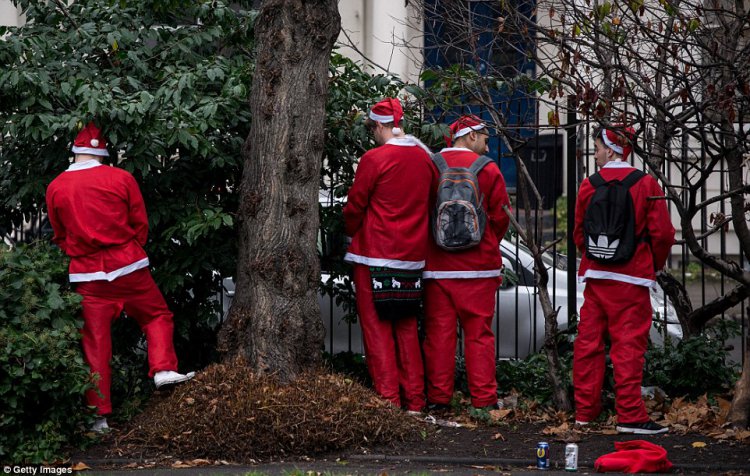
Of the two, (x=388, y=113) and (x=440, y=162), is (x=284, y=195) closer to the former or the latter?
(x=388, y=113)

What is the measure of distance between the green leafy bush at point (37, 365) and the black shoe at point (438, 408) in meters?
2.40

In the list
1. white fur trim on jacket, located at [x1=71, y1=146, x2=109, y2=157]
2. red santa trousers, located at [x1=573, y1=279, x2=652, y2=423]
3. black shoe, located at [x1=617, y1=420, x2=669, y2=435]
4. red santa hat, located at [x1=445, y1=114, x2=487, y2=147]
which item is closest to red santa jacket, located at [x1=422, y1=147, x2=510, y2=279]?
red santa hat, located at [x1=445, y1=114, x2=487, y2=147]

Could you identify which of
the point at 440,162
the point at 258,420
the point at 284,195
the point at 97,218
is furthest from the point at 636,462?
the point at 97,218

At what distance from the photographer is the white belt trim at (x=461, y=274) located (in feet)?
25.2

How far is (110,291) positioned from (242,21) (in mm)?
2376

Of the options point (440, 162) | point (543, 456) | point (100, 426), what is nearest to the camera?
point (543, 456)

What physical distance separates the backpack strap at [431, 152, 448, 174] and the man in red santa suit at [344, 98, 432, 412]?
0.20ft

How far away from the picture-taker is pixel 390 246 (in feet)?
24.8

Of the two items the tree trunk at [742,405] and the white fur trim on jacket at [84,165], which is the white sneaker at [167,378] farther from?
the tree trunk at [742,405]

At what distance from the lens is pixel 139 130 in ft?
24.0

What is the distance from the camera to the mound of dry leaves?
6602 mm

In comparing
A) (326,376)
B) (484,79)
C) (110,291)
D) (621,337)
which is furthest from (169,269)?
(621,337)

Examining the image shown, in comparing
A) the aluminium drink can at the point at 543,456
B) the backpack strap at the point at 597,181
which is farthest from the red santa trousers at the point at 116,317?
the backpack strap at the point at 597,181

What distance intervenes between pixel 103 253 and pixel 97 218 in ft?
0.76
